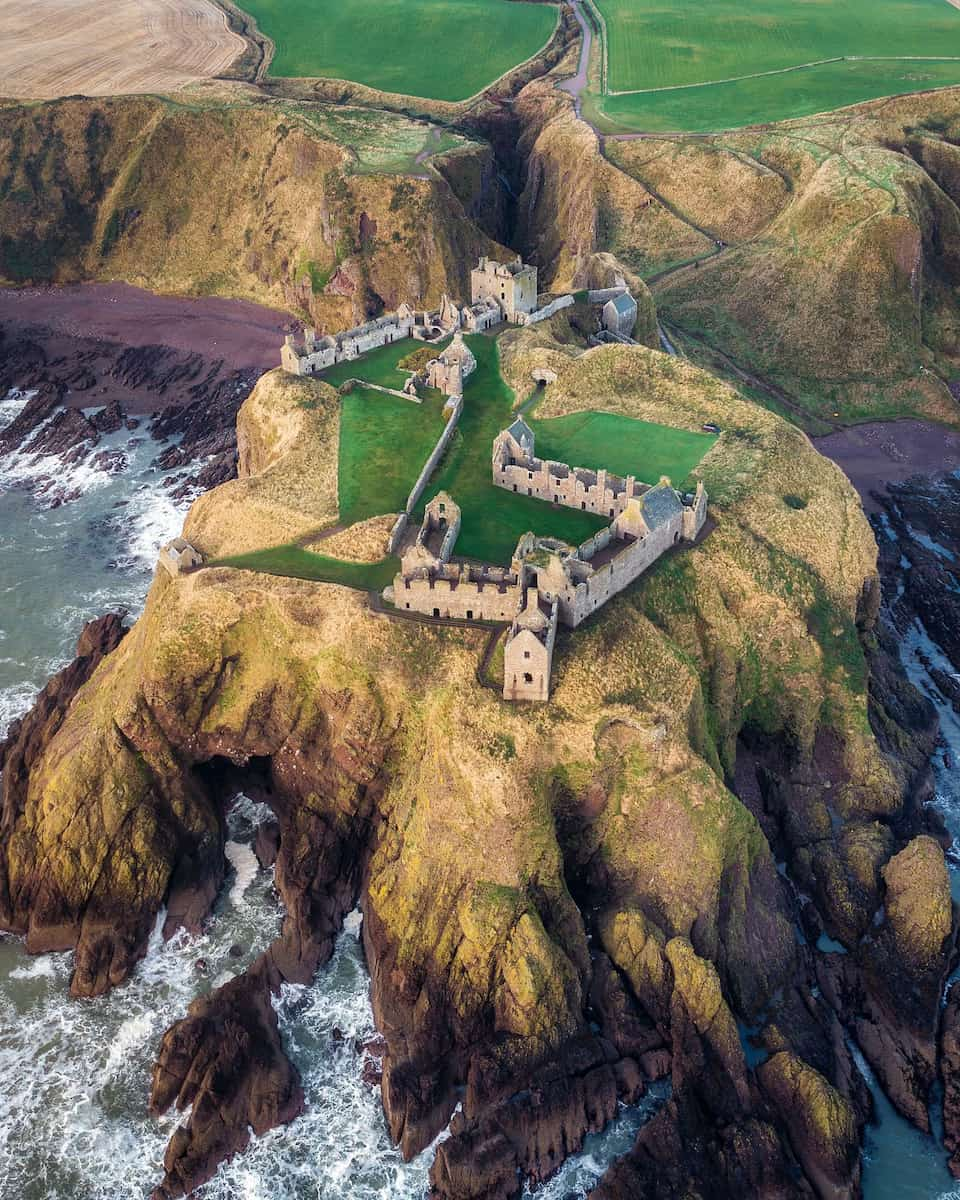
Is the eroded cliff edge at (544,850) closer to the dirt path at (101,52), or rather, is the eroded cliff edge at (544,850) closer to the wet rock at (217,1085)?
the wet rock at (217,1085)

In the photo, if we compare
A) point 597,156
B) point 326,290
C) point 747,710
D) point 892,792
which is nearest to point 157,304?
point 326,290

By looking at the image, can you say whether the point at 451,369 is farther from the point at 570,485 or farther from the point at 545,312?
the point at 570,485

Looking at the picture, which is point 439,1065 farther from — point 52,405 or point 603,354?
point 52,405

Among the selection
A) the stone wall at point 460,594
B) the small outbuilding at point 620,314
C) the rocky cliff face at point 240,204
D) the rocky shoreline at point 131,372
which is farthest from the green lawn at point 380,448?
the rocky cliff face at point 240,204

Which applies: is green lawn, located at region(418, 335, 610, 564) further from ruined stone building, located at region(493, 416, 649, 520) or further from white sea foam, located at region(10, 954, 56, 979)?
white sea foam, located at region(10, 954, 56, 979)

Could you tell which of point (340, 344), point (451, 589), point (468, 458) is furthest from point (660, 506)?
point (340, 344)

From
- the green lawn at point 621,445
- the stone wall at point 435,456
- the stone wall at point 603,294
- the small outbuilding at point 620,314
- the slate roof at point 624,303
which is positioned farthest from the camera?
the stone wall at point 603,294
